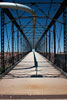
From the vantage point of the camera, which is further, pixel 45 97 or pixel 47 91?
pixel 47 91

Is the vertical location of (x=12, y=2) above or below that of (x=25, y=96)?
above

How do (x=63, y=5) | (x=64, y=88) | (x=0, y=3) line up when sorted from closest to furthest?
(x=64, y=88) < (x=0, y=3) < (x=63, y=5)

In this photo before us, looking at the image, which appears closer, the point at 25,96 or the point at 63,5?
the point at 25,96

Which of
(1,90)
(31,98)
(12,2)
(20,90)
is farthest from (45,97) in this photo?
(12,2)

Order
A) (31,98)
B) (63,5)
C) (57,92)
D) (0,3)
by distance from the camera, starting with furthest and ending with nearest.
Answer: (63,5) < (0,3) < (57,92) < (31,98)

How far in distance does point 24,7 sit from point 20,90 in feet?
20.8

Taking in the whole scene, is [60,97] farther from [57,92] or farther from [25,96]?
[25,96]

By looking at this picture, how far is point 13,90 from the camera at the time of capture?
4.90 meters

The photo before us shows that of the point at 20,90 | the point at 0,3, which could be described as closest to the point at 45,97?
the point at 20,90

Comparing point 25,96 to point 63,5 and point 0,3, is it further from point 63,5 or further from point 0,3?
point 63,5

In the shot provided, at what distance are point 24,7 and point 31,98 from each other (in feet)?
22.6

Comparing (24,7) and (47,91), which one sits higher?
(24,7)

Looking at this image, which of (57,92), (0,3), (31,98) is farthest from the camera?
(0,3)

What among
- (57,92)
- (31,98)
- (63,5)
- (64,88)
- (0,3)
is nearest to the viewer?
(31,98)
